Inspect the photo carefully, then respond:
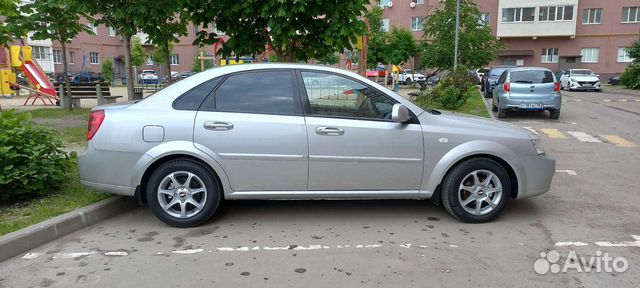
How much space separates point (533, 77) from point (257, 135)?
1193 cm

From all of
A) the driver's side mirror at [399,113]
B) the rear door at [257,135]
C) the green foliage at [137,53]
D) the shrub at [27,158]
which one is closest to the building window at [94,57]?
the green foliage at [137,53]

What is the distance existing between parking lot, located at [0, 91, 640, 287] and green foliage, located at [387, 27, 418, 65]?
35.8m

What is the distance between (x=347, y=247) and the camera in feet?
14.7

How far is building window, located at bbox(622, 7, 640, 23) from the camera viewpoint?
144 feet

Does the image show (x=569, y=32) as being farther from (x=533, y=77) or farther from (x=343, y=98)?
(x=343, y=98)

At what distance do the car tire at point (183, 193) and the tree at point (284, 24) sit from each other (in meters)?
3.27

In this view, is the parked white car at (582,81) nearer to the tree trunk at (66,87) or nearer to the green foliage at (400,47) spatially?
the green foliage at (400,47)

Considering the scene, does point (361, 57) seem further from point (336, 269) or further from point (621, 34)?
point (621, 34)

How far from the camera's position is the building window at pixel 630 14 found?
1722 inches

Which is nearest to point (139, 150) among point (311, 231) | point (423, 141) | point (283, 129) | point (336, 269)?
point (283, 129)

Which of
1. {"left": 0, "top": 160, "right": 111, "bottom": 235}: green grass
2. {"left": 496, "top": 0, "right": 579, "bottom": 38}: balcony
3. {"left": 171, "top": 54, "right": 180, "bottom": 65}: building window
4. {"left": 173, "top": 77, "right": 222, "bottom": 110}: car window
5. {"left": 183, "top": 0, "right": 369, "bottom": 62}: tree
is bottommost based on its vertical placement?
{"left": 0, "top": 160, "right": 111, "bottom": 235}: green grass

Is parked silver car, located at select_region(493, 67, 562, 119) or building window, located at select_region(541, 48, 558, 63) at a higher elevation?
building window, located at select_region(541, 48, 558, 63)

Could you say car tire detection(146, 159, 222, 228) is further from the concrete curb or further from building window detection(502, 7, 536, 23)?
building window detection(502, 7, 536, 23)

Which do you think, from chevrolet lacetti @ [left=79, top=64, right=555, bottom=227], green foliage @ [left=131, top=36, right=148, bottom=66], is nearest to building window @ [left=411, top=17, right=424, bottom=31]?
green foliage @ [left=131, top=36, right=148, bottom=66]
